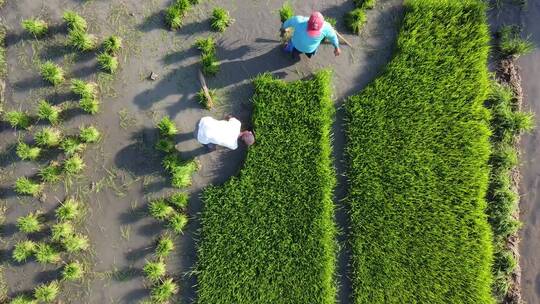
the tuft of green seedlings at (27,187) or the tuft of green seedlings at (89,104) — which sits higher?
the tuft of green seedlings at (89,104)

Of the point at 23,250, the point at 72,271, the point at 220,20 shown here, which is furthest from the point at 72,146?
the point at 220,20

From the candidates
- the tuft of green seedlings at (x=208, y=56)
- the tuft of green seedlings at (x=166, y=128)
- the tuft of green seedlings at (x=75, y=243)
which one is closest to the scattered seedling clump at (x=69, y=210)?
the tuft of green seedlings at (x=75, y=243)

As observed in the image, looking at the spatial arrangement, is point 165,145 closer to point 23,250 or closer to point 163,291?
point 163,291

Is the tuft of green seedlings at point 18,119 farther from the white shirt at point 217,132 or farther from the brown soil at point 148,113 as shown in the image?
the white shirt at point 217,132

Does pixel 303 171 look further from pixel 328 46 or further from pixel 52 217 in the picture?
pixel 52 217

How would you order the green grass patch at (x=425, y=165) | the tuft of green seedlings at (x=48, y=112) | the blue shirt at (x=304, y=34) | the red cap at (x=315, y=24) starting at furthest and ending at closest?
the tuft of green seedlings at (x=48, y=112), the green grass patch at (x=425, y=165), the blue shirt at (x=304, y=34), the red cap at (x=315, y=24)

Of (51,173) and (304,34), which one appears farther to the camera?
(51,173)
